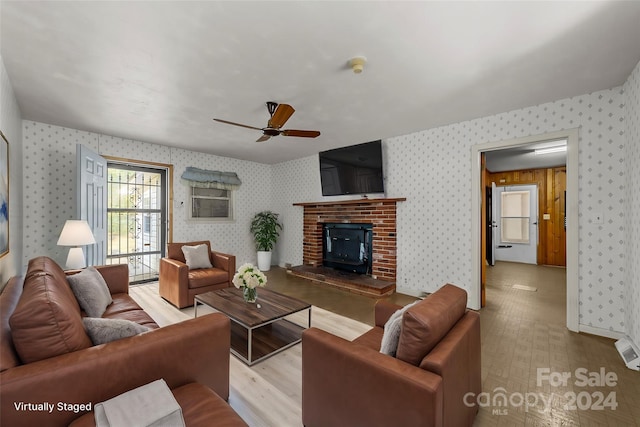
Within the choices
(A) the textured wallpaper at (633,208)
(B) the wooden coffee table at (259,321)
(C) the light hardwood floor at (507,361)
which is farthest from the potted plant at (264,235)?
(A) the textured wallpaper at (633,208)

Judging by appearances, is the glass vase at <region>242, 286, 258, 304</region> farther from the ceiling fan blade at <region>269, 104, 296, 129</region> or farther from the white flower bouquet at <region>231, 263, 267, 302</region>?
the ceiling fan blade at <region>269, 104, 296, 129</region>

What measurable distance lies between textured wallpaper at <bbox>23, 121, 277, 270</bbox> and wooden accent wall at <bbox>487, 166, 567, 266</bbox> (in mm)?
7303

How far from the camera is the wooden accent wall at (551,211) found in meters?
6.39

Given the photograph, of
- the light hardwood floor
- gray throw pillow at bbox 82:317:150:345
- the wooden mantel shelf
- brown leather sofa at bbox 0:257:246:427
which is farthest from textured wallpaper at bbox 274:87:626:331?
gray throw pillow at bbox 82:317:150:345

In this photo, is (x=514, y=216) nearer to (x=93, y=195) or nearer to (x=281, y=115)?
(x=281, y=115)

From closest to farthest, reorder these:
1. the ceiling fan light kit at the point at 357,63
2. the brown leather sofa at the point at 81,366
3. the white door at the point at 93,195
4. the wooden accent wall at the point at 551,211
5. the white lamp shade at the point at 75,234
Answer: the brown leather sofa at the point at 81,366, the ceiling fan light kit at the point at 357,63, the white lamp shade at the point at 75,234, the white door at the point at 93,195, the wooden accent wall at the point at 551,211

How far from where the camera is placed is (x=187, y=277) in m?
3.52

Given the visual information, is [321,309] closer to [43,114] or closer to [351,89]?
[351,89]

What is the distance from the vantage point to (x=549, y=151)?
16.6ft

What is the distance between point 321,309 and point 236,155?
11.8 feet

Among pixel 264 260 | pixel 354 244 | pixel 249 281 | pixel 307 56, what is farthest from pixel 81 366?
pixel 264 260

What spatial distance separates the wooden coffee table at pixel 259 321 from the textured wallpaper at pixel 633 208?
286 cm

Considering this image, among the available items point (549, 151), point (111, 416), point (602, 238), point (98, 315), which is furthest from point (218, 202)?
point (549, 151)

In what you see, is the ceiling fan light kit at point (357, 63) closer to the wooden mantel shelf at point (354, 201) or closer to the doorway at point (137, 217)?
the wooden mantel shelf at point (354, 201)
